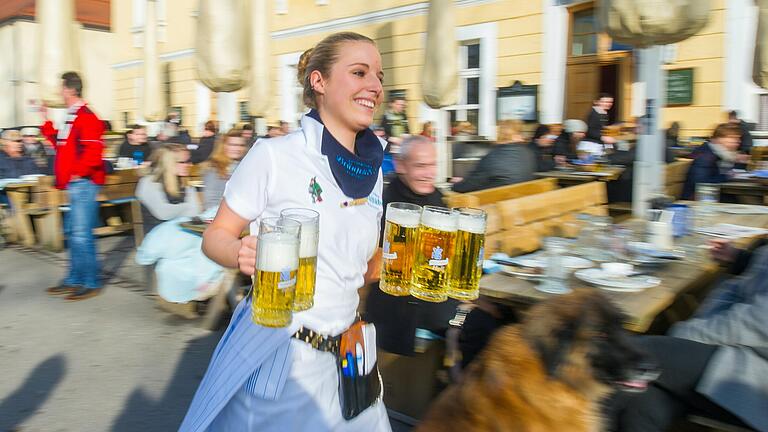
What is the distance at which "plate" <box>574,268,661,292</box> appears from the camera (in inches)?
126

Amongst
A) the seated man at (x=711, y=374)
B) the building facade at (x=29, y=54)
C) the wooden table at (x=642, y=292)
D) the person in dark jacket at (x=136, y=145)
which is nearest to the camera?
the seated man at (x=711, y=374)

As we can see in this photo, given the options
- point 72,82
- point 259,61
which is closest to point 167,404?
point 72,82

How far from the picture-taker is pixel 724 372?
109 inches

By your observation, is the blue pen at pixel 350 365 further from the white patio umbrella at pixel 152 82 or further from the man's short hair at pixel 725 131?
the white patio umbrella at pixel 152 82

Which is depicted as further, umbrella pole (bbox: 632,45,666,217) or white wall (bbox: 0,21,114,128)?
white wall (bbox: 0,21,114,128)

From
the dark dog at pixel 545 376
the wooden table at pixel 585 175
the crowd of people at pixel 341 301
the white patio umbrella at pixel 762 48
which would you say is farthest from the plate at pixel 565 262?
the white patio umbrella at pixel 762 48

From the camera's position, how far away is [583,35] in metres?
12.6

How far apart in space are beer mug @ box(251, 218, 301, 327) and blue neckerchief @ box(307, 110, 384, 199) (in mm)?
409

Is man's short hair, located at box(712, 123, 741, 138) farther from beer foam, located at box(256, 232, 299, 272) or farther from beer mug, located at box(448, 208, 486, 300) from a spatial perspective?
beer foam, located at box(256, 232, 299, 272)

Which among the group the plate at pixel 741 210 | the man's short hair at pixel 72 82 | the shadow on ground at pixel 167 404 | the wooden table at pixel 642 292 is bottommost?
the shadow on ground at pixel 167 404

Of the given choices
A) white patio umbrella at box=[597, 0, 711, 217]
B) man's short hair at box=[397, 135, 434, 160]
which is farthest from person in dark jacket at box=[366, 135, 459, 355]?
white patio umbrella at box=[597, 0, 711, 217]

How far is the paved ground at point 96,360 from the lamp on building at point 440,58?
4971 mm

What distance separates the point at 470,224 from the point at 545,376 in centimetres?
53

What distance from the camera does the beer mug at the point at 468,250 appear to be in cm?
185
